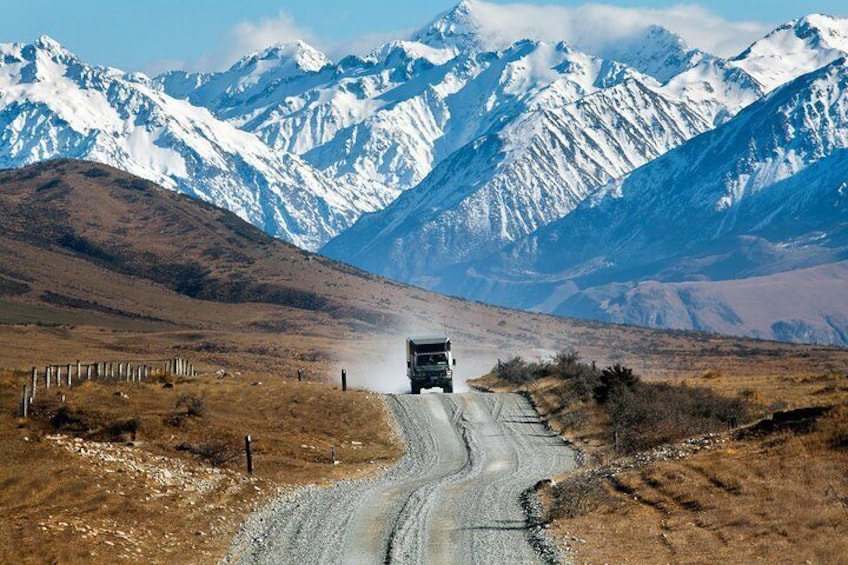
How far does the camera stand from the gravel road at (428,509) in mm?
32875

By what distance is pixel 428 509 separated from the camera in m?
38.6

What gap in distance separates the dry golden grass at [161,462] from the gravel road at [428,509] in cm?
131

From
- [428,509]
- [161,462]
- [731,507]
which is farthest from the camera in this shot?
[161,462]

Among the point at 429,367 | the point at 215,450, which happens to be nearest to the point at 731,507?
the point at 215,450

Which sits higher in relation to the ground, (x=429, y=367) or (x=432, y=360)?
(x=432, y=360)

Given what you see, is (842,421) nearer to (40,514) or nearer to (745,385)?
(40,514)

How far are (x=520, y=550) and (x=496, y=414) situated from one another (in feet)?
101

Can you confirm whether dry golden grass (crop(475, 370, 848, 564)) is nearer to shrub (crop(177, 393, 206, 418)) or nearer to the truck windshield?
shrub (crop(177, 393, 206, 418))

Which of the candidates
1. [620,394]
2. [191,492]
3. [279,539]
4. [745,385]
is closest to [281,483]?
[191,492]

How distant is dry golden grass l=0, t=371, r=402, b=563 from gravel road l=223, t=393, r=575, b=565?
1310 millimetres

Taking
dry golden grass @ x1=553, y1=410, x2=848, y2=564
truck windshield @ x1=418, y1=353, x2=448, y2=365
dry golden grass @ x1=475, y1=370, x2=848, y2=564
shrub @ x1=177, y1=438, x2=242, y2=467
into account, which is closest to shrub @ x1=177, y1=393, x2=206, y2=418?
shrub @ x1=177, y1=438, x2=242, y2=467

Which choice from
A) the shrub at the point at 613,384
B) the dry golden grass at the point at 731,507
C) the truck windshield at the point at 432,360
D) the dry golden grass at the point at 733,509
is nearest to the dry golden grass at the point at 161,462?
the shrub at the point at 613,384

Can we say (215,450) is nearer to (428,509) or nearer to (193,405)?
(193,405)

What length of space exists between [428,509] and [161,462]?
33.1ft
